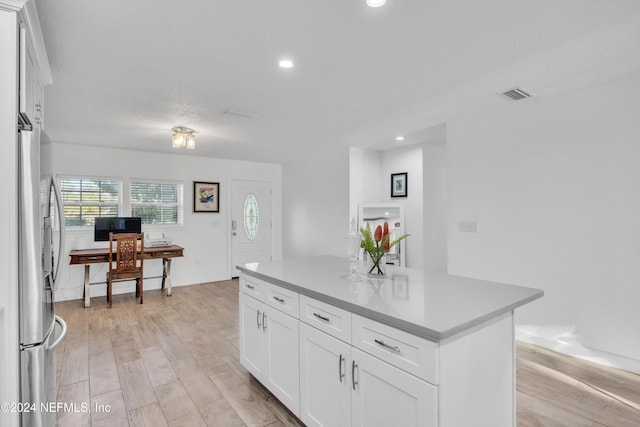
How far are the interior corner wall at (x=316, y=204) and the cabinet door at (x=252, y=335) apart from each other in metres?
3.01

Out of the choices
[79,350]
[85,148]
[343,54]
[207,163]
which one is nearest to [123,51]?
[343,54]

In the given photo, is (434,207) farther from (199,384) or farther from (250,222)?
(199,384)

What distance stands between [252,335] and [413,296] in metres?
1.30

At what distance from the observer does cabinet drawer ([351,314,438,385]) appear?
1.19 metres

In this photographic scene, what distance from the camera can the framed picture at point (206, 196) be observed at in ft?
19.5

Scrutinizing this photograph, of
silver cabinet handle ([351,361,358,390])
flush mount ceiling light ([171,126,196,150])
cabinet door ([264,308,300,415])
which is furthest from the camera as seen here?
flush mount ceiling light ([171,126,196,150])

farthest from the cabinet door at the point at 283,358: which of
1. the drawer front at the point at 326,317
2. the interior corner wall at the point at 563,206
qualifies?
the interior corner wall at the point at 563,206

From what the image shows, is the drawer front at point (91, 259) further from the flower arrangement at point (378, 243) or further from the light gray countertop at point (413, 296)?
the flower arrangement at point (378, 243)

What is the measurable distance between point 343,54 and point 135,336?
336 centimetres

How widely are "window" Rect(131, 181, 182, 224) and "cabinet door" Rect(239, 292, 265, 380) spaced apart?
12.5 ft

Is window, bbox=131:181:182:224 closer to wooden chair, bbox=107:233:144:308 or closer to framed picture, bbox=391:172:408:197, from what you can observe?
wooden chair, bbox=107:233:144:308

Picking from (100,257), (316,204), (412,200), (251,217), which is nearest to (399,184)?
(412,200)

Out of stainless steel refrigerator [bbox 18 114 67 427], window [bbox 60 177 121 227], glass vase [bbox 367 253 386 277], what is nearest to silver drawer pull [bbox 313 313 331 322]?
glass vase [bbox 367 253 386 277]

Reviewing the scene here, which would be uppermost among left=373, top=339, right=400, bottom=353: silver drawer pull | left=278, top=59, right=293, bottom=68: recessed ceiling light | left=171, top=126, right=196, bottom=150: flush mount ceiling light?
left=278, top=59, right=293, bottom=68: recessed ceiling light
